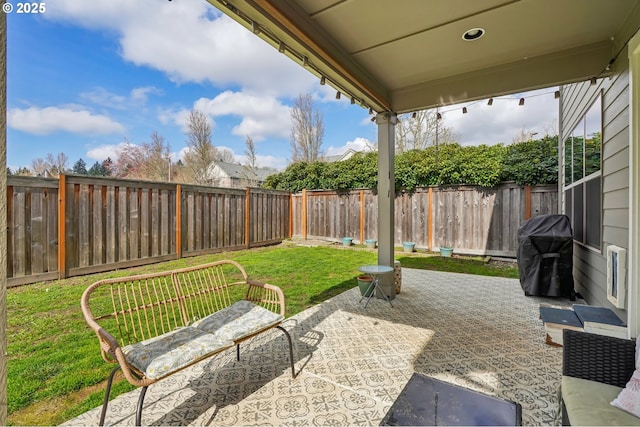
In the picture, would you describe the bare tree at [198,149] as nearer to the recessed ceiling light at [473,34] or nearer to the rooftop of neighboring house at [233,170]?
the rooftop of neighboring house at [233,170]

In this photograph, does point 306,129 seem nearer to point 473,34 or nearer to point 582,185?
point 582,185

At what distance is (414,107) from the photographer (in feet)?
12.5

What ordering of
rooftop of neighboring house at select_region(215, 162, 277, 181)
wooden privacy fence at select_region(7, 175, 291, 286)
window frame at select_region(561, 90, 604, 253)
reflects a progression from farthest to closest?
rooftop of neighboring house at select_region(215, 162, 277, 181) < wooden privacy fence at select_region(7, 175, 291, 286) < window frame at select_region(561, 90, 604, 253)

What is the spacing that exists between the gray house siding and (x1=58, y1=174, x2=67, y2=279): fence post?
6.74m

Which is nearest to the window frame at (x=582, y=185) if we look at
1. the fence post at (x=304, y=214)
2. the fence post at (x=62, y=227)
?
the fence post at (x=304, y=214)

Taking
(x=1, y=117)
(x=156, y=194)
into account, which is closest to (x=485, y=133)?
(x=156, y=194)

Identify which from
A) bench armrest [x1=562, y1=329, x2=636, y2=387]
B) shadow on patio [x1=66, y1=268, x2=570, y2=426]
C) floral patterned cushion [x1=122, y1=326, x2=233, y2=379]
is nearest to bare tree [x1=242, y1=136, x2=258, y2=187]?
shadow on patio [x1=66, y1=268, x2=570, y2=426]

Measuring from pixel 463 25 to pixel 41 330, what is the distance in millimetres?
4848

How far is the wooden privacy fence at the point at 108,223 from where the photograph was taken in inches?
153

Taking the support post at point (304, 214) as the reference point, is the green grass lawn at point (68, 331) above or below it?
below

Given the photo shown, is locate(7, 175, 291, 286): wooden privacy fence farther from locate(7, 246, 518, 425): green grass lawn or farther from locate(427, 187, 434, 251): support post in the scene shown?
locate(427, 187, 434, 251): support post

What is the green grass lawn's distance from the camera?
1848 mm

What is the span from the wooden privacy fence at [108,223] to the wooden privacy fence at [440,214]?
2.52 m

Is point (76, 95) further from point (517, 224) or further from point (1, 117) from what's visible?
point (517, 224)
